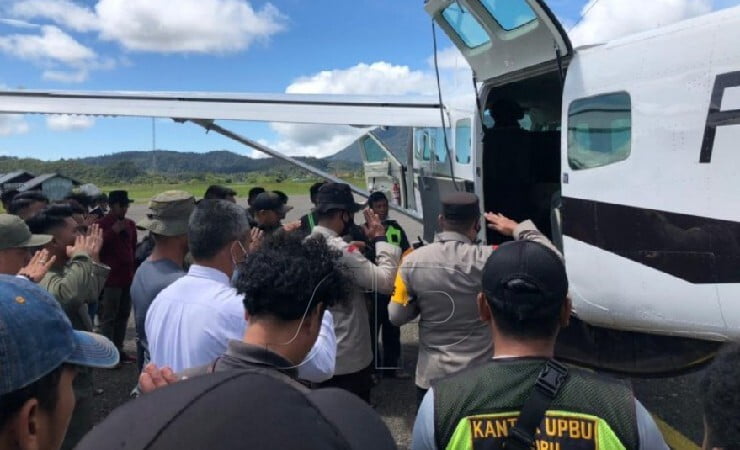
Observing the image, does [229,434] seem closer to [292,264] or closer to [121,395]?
[292,264]

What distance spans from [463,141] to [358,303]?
3.83 metres

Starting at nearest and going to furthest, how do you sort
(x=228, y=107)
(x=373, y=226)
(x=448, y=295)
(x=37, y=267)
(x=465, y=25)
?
(x=37, y=267)
(x=448, y=295)
(x=373, y=226)
(x=465, y=25)
(x=228, y=107)

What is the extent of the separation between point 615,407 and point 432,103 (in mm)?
7279

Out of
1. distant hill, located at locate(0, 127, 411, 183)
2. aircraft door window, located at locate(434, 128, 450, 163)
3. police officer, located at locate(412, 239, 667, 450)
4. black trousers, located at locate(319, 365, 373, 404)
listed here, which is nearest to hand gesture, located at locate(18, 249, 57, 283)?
black trousers, located at locate(319, 365, 373, 404)

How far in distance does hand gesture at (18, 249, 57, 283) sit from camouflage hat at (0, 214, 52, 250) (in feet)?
0.47

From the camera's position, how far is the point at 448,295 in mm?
3133

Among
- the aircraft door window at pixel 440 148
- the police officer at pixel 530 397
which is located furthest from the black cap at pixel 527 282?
the aircraft door window at pixel 440 148

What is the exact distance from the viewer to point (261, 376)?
0.82 m

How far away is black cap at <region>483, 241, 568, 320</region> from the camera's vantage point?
1663 mm

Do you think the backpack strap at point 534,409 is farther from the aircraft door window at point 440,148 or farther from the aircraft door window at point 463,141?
the aircraft door window at point 440,148

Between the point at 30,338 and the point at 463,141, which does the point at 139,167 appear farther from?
the point at 30,338

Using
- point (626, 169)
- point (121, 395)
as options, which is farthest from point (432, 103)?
point (121, 395)

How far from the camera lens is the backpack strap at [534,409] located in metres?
1.40

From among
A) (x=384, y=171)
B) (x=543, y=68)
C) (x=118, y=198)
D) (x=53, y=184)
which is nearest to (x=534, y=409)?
(x=543, y=68)
